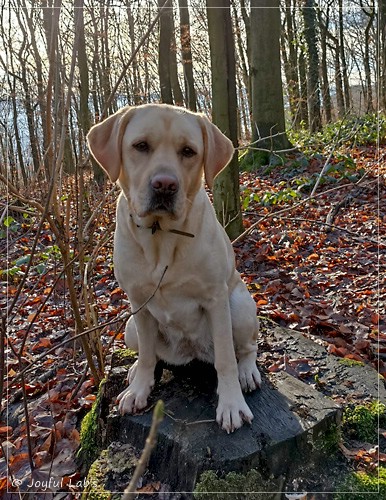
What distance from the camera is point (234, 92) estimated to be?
245 inches

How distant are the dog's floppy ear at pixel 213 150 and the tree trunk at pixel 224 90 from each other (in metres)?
2.90

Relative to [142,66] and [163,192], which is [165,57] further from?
[163,192]

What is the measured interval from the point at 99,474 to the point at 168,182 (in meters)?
1.55

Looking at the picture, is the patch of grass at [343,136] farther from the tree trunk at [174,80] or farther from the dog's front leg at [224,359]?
the dog's front leg at [224,359]

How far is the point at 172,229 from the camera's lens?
2.65 metres

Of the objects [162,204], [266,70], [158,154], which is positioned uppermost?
[266,70]

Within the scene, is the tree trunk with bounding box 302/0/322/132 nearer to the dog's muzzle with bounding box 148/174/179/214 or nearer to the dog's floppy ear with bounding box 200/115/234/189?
the dog's floppy ear with bounding box 200/115/234/189

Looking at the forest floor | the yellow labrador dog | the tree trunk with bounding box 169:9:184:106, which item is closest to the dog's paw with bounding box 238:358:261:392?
the yellow labrador dog

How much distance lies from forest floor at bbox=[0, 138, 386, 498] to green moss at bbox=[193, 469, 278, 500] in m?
0.95

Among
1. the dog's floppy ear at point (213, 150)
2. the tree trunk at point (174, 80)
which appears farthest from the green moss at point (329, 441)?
the tree trunk at point (174, 80)

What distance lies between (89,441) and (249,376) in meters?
1.11

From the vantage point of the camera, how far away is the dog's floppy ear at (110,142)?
2.65m

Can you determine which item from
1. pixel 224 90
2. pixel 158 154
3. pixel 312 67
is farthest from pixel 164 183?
pixel 312 67

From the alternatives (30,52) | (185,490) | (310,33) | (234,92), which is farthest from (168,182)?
(310,33)
